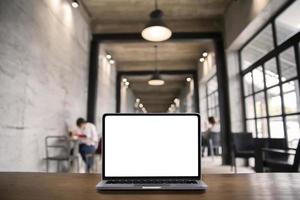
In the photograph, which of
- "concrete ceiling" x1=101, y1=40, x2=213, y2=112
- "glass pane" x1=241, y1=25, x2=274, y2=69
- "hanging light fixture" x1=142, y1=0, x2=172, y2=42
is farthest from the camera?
"concrete ceiling" x1=101, y1=40, x2=213, y2=112

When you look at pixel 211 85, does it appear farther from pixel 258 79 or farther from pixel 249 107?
pixel 258 79

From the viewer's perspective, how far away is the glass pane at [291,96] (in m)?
3.72

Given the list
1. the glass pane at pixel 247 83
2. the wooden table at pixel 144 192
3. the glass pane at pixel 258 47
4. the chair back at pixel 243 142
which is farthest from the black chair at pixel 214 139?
the wooden table at pixel 144 192

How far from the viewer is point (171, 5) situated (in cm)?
545

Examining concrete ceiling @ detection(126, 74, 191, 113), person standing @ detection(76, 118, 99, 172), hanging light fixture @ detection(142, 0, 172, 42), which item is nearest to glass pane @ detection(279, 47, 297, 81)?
hanging light fixture @ detection(142, 0, 172, 42)

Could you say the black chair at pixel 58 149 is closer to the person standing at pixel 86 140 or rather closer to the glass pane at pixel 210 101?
the person standing at pixel 86 140

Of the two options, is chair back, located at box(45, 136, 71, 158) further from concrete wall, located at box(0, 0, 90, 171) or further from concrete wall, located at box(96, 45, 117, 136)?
concrete wall, located at box(96, 45, 117, 136)

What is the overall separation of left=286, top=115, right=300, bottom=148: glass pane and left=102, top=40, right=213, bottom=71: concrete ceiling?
12.0ft

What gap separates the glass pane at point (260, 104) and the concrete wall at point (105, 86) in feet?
13.5

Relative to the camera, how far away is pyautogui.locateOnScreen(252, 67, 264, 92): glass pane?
5027 millimetres

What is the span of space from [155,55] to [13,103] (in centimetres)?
621

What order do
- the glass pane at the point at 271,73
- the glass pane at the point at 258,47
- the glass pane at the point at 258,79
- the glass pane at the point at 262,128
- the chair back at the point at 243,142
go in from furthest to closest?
the glass pane at the point at 258,79 → the glass pane at the point at 262,128 → the chair back at the point at 243,142 → the glass pane at the point at 258,47 → the glass pane at the point at 271,73

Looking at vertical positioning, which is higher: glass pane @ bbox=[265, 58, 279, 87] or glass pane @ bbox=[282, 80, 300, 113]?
glass pane @ bbox=[265, 58, 279, 87]

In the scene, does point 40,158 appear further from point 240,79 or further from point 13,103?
point 240,79
